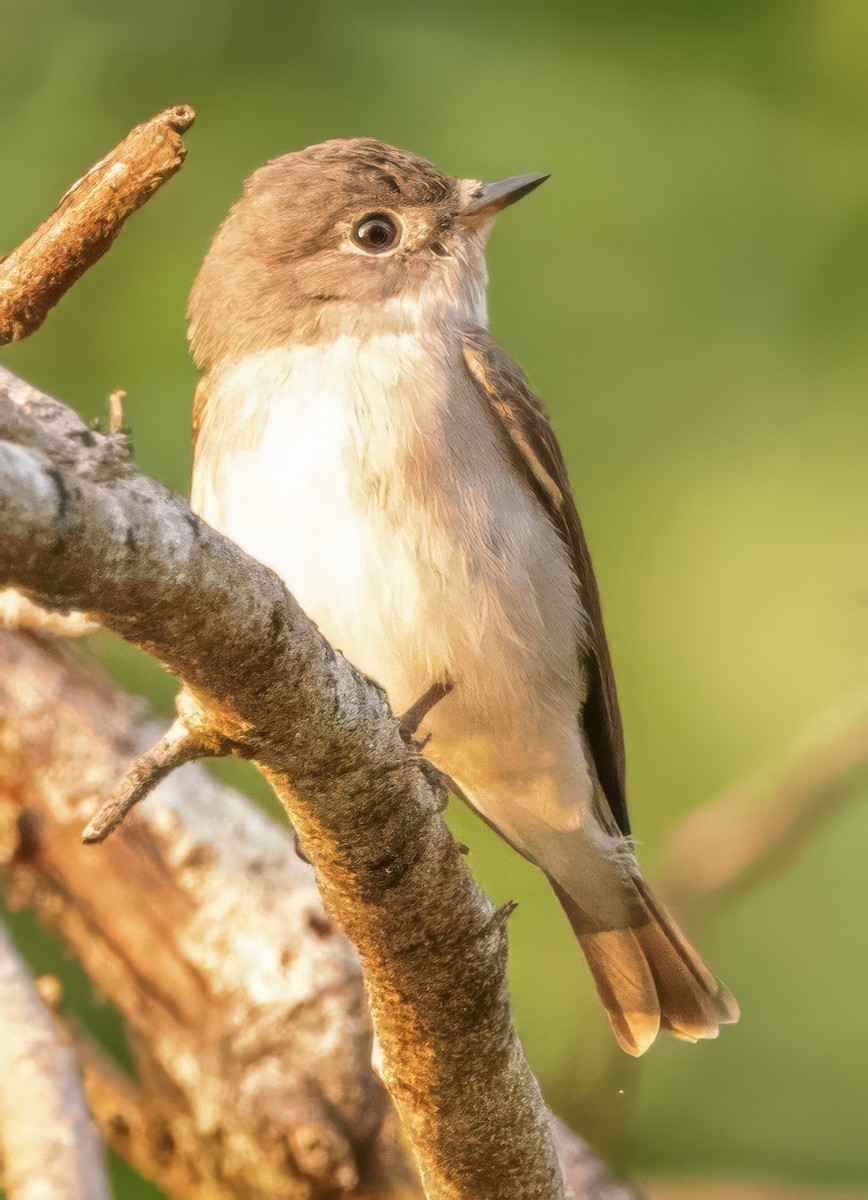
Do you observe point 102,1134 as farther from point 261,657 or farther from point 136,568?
point 136,568

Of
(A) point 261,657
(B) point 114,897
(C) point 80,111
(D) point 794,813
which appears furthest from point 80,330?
(A) point 261,657

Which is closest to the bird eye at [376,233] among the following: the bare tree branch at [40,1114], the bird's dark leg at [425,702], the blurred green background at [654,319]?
the bird's dark leg at [425,702]

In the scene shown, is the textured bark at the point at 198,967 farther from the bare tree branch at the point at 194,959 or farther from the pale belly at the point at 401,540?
the pale belly at the point at 401,540

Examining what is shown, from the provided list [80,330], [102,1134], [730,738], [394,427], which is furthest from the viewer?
[80,330]

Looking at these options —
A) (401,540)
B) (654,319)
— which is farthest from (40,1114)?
(654,319)

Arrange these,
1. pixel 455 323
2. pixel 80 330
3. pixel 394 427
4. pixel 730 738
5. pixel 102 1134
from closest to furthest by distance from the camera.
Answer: pixel 394 427 < pixel 455 323 < pixel 102 1134 < pixel 730 738 < pixel 80 330
